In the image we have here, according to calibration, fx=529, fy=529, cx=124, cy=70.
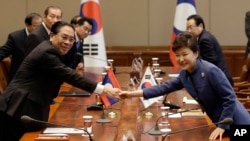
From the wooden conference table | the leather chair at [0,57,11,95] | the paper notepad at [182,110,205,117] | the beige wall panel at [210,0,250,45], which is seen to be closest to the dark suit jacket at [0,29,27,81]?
the leather chair at [0,57,11,95]

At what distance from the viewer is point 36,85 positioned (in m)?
3.57

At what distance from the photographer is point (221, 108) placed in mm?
Result: 3406

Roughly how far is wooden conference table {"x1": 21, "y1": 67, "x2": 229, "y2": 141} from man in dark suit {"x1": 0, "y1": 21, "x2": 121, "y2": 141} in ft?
0.69

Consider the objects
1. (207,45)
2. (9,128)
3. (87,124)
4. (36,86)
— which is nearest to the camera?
(87,124)

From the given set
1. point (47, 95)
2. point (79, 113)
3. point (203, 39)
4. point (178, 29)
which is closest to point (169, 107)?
point (79, 113)

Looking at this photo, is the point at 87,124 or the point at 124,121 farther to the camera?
the point at 124,121

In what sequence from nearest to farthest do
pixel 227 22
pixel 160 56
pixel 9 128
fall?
1. pixel 9 128
2. pixel 160 56
3. pixel 227 22

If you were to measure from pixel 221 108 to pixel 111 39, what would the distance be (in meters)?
5.95

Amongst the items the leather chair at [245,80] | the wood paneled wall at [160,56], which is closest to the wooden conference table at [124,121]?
the leather chair at [245,80]

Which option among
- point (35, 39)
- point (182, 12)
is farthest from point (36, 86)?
point (182, 12)

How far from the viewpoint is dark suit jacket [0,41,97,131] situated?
3.56 m

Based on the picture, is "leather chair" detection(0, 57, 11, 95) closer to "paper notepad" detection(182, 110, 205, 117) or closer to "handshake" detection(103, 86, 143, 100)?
"handshake" detection(103, 86, 143, 100)

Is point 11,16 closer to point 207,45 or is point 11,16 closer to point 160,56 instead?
point 160,56

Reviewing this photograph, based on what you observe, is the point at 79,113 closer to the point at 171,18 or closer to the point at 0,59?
the point at 0,59
